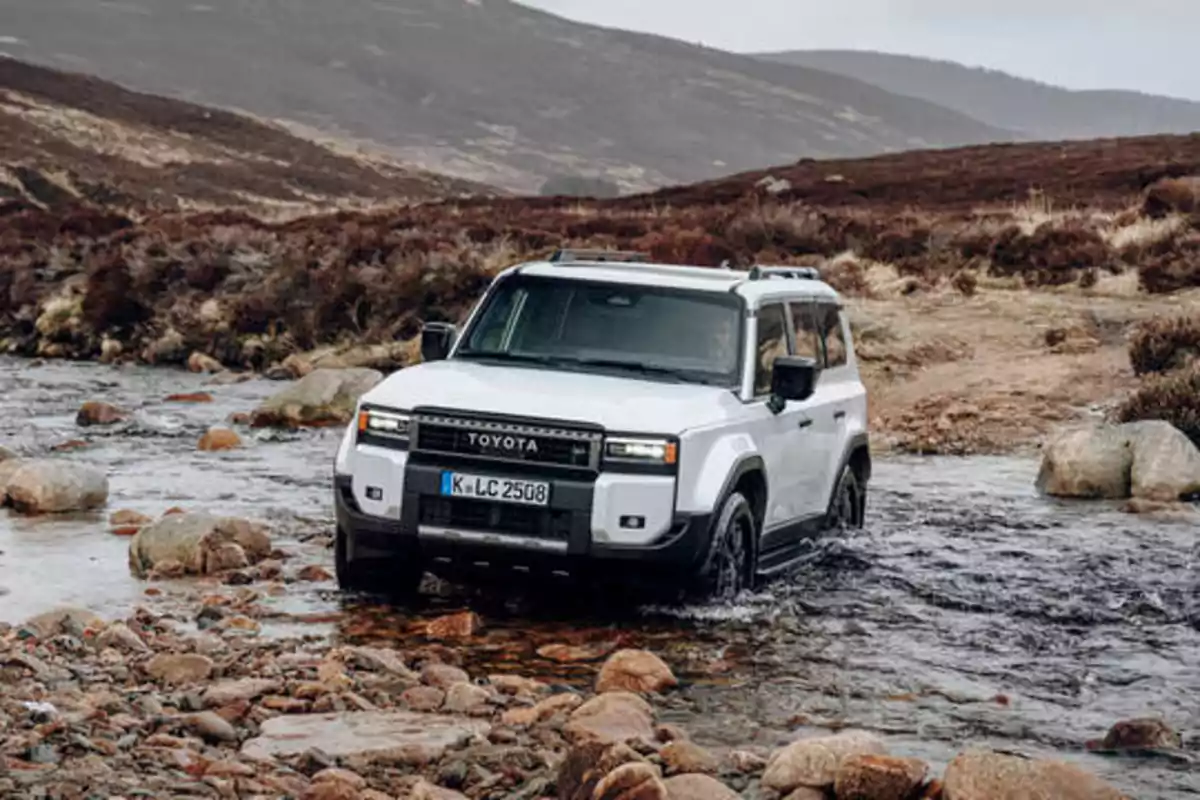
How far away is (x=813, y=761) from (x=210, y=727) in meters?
2.28

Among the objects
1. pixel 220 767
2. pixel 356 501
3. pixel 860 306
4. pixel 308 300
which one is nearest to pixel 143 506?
pixel 356 501

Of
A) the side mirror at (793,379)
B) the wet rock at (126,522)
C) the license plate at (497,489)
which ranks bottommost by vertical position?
the wet rock at (126,522)

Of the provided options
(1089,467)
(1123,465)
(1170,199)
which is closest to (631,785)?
(1089,467)

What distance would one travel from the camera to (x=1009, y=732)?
7.95m

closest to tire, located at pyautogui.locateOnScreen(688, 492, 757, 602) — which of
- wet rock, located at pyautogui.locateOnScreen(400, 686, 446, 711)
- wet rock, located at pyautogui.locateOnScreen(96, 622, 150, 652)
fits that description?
wet rock, located at pyautogui.locateOnScreen(400, 686, 446, 711)

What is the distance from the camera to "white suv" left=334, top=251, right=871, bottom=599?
9430 millimetres

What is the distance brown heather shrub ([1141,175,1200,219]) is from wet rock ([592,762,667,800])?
92.0 feet

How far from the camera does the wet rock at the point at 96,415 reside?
21328 mm

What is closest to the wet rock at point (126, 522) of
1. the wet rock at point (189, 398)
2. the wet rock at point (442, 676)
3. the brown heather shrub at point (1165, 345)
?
the wet rock at point (442, 676)

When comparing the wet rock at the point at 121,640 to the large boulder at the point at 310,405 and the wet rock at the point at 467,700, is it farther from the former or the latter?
the large boulder at the point at 310,405

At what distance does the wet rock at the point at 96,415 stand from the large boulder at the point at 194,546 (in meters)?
9.81

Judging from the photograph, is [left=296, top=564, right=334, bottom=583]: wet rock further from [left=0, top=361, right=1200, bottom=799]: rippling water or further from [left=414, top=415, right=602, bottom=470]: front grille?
[left=414, top=415, right=602, bottom=470]: front grille

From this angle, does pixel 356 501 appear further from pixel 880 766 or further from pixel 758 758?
pixel 880 766

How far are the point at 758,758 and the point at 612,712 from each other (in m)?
0.68
